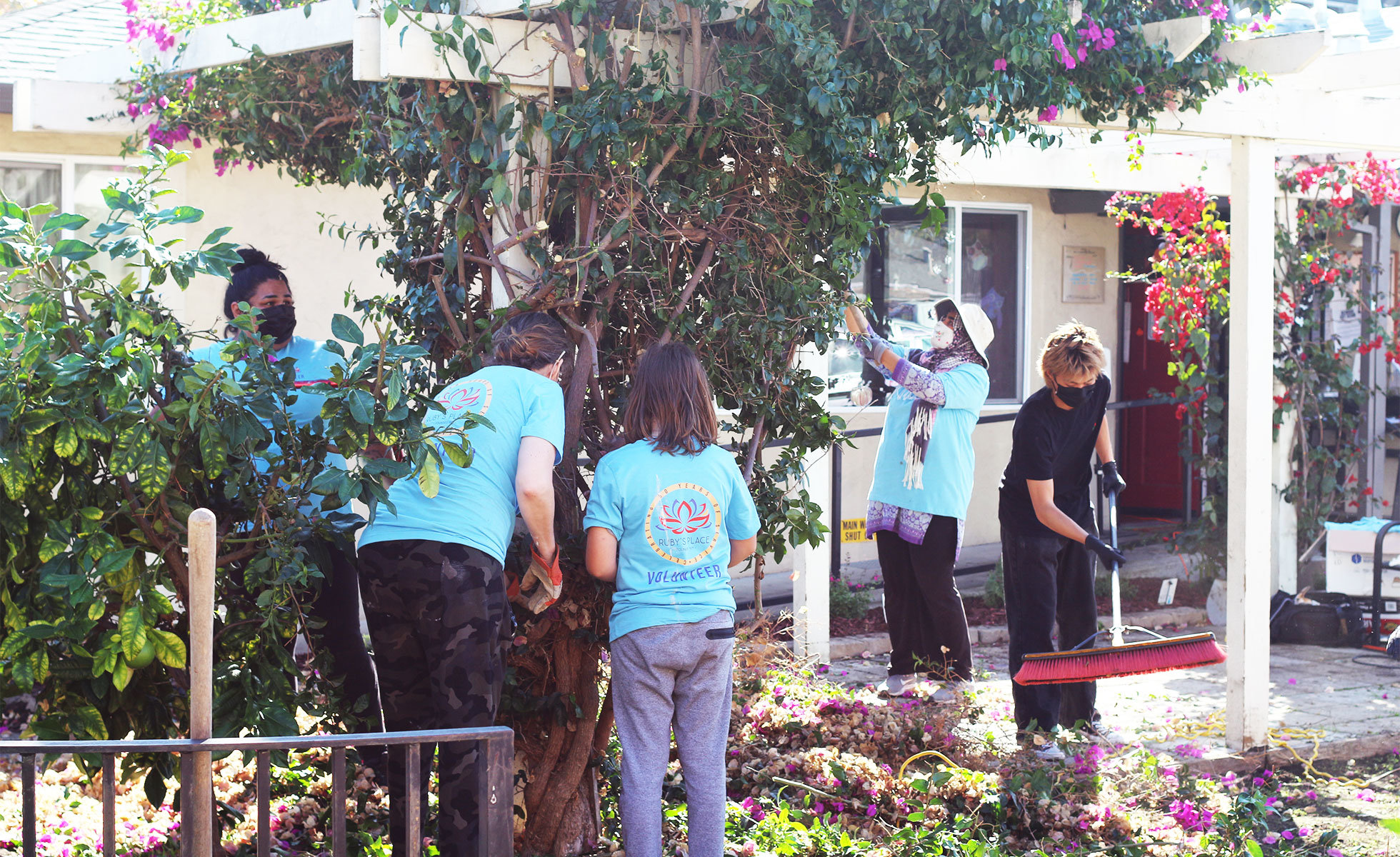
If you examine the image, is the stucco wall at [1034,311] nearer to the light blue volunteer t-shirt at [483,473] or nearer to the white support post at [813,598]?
the white support post at [813,598]

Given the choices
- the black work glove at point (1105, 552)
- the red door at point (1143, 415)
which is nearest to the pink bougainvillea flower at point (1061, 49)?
the black work glove at point (1105, 552)

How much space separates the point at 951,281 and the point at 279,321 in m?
6.53

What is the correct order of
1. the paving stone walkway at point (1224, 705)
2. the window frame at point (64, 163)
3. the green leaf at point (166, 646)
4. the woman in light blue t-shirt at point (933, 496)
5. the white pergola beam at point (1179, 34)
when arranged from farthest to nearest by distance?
the window frame at point (64, 163) < the woman in light blue t-shirt at point (933, 496) < the paving stone walkway at point (1224, 705) < the white pergola beam at point (1179, 34) < the green leaf at point (166, 646)

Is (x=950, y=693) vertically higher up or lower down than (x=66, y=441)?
lower down

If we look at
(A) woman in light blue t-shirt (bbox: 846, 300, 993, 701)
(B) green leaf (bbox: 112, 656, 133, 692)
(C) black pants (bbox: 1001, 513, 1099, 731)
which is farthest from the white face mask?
(B) green leaf (bbox: 112, 656, 133, 692)

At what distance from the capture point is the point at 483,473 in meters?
3.45

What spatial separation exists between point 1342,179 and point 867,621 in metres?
3.87

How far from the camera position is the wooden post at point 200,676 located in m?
2.32

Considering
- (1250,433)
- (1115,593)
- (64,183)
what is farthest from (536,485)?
(64,183)

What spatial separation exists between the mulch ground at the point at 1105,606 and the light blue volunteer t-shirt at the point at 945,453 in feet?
6.54

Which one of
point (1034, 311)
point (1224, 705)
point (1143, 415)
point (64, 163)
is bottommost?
point (1224, 705)

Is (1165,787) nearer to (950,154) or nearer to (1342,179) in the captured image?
(950,154)

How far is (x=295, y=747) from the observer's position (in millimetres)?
2482

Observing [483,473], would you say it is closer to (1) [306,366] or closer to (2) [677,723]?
(2) [677,723]
